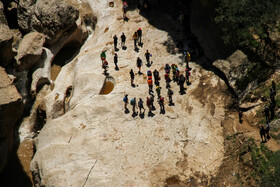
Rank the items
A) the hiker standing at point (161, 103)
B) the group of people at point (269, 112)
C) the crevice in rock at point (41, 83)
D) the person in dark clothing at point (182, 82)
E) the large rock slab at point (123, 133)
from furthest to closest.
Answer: the crevice in rock at point (41, 83) < the person in dark clothing at point (182, 82) < the hiker standing at point (161, 103) < the large rock slab at point (123, 133) < the group of people at point (269, 112)

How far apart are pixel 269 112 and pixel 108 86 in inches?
526

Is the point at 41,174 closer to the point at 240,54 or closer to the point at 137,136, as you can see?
the point at 137,136

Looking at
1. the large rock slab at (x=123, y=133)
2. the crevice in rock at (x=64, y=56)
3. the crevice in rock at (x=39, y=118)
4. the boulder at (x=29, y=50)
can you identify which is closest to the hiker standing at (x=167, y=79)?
the large rock slab at (x=123, y=133)

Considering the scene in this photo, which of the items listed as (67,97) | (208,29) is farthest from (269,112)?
(67,97)

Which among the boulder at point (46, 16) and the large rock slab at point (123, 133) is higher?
the boulder at point (46, 16)

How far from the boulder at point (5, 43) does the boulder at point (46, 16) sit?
4.57 meters

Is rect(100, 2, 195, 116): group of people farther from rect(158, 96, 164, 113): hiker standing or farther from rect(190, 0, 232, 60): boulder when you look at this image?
rect(190, 0, 232, 60): boulder

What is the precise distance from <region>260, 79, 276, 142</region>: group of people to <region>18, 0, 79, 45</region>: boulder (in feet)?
66.1

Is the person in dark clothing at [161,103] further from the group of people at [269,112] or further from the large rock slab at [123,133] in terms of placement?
the group of people at [269,112]

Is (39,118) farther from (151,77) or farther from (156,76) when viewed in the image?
(156,76)

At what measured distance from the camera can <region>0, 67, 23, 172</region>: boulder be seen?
80.7 feet

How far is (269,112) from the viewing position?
24.7 m

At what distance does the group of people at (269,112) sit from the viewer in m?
23.2

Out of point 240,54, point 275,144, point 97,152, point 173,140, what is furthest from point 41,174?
point 240,54
